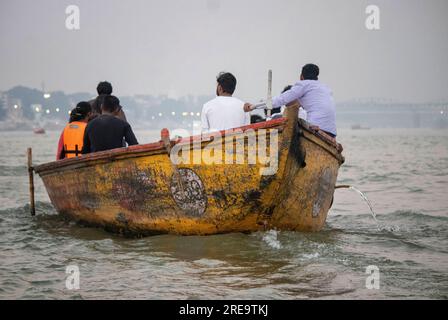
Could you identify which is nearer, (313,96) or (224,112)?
(224,112)

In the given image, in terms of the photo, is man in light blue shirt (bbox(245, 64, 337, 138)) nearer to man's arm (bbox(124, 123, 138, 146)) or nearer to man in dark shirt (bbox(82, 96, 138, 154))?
man's arm (bbox(124, 123, 138, 146))

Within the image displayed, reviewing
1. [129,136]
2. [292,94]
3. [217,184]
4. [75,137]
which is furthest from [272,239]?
[75,137]

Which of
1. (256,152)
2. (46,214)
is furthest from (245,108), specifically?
(46,214)

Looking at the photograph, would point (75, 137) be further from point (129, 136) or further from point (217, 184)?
point (217, 184)

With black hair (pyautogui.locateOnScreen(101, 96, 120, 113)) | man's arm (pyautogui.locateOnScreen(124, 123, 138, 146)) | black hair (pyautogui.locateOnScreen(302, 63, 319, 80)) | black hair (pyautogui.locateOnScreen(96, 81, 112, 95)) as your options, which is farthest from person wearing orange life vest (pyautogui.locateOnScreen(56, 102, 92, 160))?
black hair (pyautogui.locateOnScreen(302, 63, 319, 80))

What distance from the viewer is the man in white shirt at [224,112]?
7.79 m

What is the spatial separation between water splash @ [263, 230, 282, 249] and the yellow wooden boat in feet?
0.29

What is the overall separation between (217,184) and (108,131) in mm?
2136

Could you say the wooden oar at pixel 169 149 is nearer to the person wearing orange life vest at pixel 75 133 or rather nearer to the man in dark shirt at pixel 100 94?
the person wearing orange life vest at pixel 75 133

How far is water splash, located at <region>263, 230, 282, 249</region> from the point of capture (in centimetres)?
758

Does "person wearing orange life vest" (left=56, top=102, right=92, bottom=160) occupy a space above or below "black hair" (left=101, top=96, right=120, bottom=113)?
below

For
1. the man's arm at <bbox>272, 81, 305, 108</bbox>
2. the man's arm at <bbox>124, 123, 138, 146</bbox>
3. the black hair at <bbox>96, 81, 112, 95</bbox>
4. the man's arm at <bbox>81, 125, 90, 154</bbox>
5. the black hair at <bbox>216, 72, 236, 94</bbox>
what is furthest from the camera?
the black hair at <bbox>96, 81, 112, 95</bbox>

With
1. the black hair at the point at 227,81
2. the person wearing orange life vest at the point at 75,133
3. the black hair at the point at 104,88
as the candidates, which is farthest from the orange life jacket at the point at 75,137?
the black hair at the point at 227,81

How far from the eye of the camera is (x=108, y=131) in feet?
28.4
